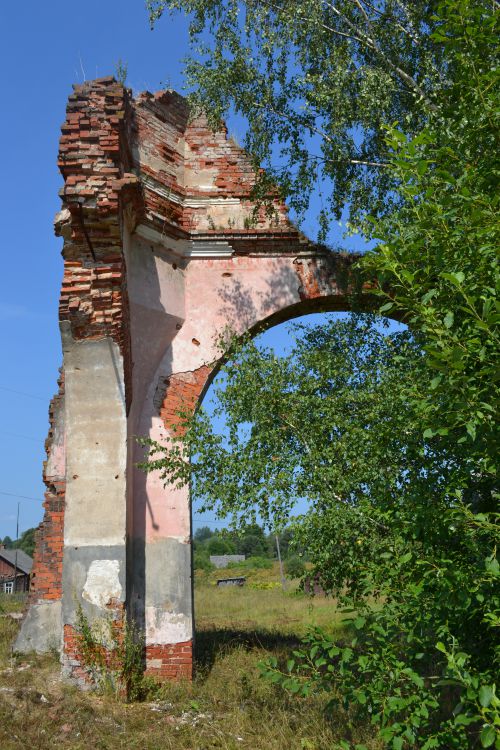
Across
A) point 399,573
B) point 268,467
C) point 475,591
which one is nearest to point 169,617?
point 268,467

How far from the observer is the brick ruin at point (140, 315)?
25.1 feet

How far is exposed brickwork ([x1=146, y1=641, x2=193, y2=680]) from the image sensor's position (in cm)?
785

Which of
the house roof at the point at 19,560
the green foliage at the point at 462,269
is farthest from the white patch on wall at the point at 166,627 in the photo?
the house roof at the point at 19,560

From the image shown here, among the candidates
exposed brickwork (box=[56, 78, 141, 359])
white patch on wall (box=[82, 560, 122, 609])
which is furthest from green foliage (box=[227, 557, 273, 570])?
exposed brickwork (box=[56, 78, 141, 359])

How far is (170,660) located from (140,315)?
4.30 metres

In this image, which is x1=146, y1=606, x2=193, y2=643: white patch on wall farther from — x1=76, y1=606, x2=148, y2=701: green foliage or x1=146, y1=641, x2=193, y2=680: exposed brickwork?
x1=76, y1=606, x2=148, y2=701: green foliage

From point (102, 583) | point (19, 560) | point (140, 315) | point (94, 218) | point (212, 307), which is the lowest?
point (102, 583)

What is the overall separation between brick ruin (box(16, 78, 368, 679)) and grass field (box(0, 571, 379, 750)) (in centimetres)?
41

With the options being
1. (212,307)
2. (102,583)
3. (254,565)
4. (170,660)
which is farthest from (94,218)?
(254,565)

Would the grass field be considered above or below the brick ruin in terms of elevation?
below

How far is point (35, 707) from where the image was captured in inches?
244

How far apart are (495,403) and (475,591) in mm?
788

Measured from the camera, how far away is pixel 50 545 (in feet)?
28.5

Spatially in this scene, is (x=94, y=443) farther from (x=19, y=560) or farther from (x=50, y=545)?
(x=19, y=560)
